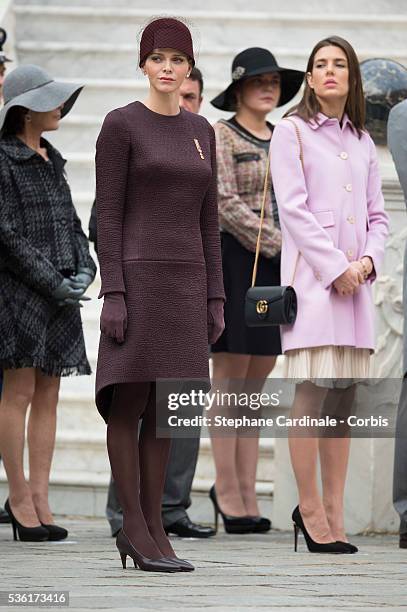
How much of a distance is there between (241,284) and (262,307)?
100 centimetres

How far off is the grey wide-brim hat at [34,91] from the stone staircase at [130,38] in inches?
91.1

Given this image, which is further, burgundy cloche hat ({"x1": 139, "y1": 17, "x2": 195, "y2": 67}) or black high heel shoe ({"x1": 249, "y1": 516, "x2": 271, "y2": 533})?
black high heel shoe ({"x1": 249, "y1": 516, "x2": 271, "y2": 533})

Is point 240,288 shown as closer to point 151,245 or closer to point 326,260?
point 326,260

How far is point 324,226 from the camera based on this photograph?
603 centimetres

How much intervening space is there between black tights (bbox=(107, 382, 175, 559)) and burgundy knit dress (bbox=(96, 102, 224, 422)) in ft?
0.30

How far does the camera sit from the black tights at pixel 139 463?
506 cm

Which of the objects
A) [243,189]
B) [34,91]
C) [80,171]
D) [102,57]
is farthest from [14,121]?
[102,57]

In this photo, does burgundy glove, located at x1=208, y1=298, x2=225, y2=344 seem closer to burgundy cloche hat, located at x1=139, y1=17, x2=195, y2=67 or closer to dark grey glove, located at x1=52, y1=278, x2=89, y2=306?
burgundy cloche hat, located at x1=139, y1=17, x2=195, y2=67

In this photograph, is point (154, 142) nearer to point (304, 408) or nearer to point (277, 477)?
point (304, 408)

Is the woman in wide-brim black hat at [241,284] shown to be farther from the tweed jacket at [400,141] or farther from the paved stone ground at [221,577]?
the tweed jacket at [400,141]

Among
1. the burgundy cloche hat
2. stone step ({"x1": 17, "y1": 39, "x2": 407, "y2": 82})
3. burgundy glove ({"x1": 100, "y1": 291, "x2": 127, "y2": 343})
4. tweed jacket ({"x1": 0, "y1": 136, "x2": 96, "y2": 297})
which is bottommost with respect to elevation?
burgundy glove ({"x1": 100, "y1": 291, "x2": 127, "y2": 343})

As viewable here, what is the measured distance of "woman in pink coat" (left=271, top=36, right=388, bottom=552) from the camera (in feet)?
19.6

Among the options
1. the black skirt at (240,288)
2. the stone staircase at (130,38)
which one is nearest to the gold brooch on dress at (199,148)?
the black skirt at (240,288)

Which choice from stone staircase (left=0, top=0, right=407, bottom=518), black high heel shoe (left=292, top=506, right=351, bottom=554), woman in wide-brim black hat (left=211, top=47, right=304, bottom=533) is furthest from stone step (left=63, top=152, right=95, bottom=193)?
black high heel shoe (left=292, top=506, right=351, bottom=554)
